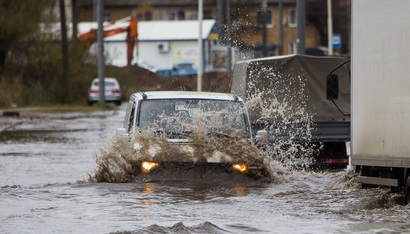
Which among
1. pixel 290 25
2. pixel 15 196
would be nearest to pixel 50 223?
pixel 15 196

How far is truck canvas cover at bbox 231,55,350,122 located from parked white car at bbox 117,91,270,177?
3905 millimetres

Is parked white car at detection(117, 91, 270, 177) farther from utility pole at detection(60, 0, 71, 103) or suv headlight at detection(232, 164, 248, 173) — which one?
utility pole at detection(60, 0, 71, 103)

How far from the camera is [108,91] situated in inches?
2422

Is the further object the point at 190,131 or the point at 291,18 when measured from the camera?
the point at 291,18

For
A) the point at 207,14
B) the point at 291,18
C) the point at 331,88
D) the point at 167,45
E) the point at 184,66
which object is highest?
the point at 207,14

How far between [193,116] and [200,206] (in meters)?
2.91

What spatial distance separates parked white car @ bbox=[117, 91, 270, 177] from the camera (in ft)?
56.3

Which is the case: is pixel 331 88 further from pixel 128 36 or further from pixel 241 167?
pixel 128 36

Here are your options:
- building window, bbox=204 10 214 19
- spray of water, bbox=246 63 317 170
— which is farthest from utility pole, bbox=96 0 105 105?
building window, bbox=204 10 214 19

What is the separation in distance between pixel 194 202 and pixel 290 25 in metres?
93.0

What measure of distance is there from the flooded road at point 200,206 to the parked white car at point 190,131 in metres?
0.33

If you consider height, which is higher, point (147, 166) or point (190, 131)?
point (190, 131)

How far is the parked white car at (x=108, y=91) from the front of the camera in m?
60.2

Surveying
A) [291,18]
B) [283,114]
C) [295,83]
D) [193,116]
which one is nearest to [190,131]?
Answer: [193,116]
